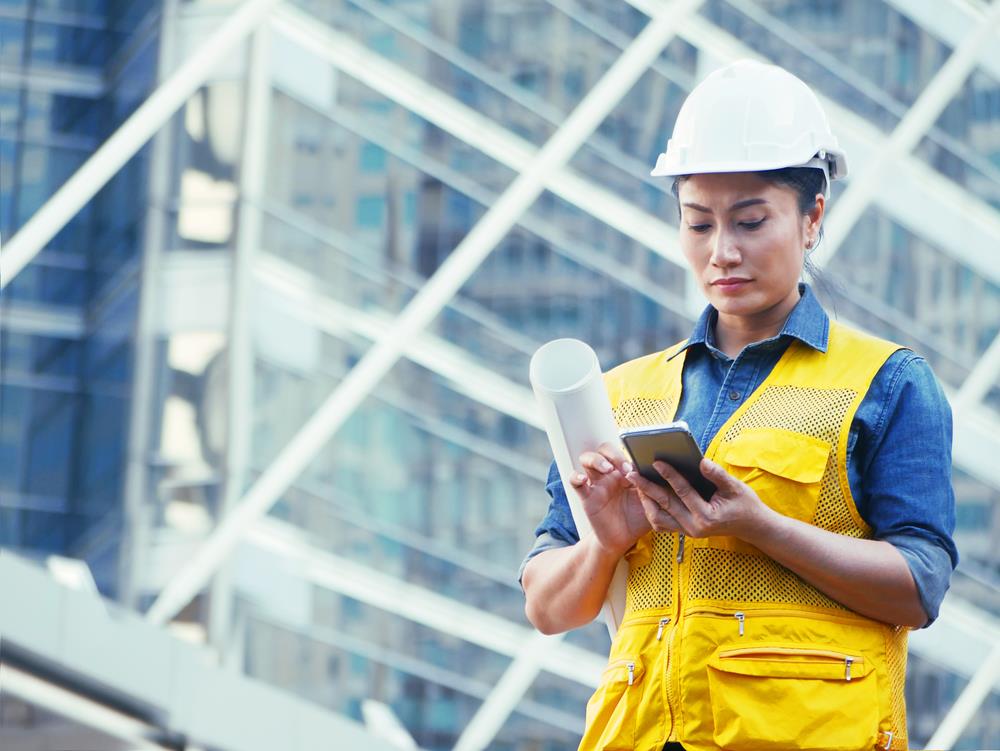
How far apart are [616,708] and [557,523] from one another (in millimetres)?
398

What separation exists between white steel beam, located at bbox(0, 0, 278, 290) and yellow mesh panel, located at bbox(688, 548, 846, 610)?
720cm

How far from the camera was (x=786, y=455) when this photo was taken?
243 centimetres

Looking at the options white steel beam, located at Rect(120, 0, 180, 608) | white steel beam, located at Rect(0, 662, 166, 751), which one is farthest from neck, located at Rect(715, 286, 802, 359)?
white steel beam, located at Rect(120, 0, 180, 608)

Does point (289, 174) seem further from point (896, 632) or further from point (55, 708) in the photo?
point (896, 632)

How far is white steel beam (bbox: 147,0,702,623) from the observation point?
9.72m

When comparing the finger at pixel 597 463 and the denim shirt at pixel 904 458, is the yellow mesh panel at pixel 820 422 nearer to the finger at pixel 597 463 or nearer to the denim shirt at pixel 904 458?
the denim shirt at pixel 904 458

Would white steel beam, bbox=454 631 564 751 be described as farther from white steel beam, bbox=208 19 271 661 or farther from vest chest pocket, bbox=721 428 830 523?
vest chest pocket, bbox=721 428 830 523

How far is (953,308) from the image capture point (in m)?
13.3

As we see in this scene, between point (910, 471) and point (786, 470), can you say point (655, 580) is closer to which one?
point (786, 470)

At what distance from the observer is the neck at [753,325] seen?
105 inches

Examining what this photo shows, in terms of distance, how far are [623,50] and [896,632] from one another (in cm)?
945

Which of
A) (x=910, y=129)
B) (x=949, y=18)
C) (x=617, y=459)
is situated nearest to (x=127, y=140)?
(x=910, y=129)

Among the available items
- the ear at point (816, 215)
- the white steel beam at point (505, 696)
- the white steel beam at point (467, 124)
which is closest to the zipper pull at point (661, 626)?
the ear at point (816, 215)

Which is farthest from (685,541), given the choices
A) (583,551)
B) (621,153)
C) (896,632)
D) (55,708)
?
(621,153)
